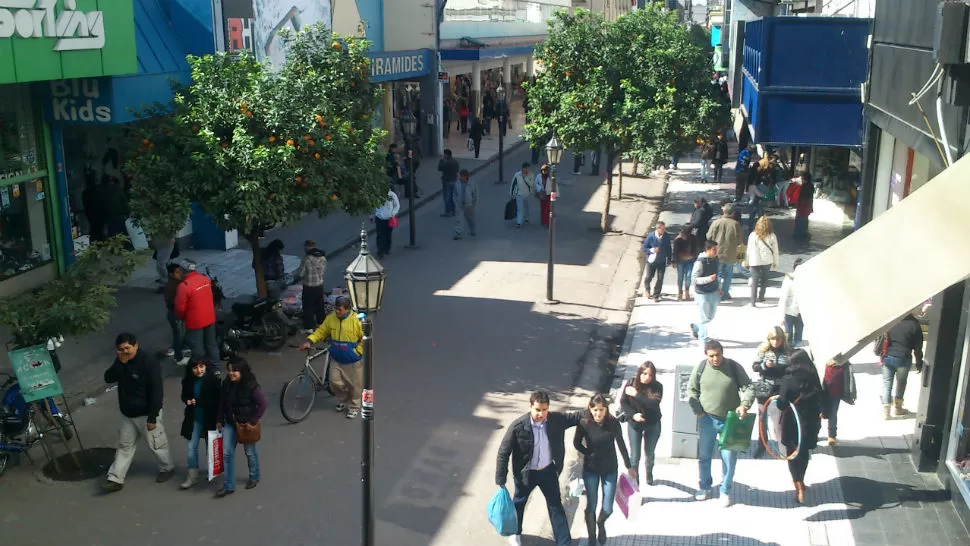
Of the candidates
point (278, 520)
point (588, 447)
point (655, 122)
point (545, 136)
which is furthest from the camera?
point (545, 136)

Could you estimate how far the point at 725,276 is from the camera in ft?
53.4

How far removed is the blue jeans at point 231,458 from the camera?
30.0 ft

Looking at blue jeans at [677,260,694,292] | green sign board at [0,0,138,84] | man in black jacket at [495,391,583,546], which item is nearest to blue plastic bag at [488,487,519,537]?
man in black jacket at [495,391,583,546]

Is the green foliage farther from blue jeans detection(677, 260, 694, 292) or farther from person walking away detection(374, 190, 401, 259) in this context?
blue jeans detection(677, 260, 694, 292)

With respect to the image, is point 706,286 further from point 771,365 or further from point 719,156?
point 719,156

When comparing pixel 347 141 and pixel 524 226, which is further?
pixel 524 226

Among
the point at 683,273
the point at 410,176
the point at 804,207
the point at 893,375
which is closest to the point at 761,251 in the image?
the point at 683,273

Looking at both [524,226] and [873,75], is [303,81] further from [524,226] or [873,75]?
[524,226]

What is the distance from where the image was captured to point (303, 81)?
12906 mm

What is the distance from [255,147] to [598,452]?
659 centimetres

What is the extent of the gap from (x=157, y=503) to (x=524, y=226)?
15.1 metres

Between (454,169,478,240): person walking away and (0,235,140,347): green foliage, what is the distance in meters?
11.8

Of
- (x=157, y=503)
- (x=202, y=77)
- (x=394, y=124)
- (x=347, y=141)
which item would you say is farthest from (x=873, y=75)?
(x=394, y=124)

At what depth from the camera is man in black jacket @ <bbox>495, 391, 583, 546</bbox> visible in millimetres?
7910
